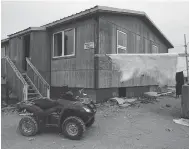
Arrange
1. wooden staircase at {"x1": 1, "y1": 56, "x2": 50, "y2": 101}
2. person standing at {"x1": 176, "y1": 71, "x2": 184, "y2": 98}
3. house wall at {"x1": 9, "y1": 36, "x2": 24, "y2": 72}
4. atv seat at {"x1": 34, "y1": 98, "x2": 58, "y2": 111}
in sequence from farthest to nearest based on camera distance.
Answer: house wall at {"x1": 9, "y1": 36, "x2": 24, "y2": 72}, wooden staircase at {"x1": 1, "y1": 56, "x2": 50, "y2": 101}, person standing at {"x1": 176, "y1": 71, "x2": 184, "y2": 98}, atv seat at {"x1": 34, "y1": 98, "x2": 58, "y2": 111}

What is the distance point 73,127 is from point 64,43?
19.3 ft

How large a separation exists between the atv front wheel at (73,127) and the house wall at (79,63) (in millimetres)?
3819

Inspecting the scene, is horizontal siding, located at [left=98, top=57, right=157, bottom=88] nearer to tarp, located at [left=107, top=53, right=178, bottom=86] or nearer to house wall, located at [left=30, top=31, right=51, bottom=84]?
tarp, located at [left=107, top=53, right=178, bottom=86]

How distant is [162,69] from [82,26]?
5.33 metres

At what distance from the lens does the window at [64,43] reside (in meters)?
9.37

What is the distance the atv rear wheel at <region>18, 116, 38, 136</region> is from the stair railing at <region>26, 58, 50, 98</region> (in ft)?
12.6

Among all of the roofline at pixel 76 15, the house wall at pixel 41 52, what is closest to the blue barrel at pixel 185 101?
the roofline at pixel 76 15

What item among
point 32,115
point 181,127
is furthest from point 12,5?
point 181,127

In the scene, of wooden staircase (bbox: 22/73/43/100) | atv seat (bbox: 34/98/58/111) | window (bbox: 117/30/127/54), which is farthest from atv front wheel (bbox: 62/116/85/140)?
window (bbox: 117/30/127/54)

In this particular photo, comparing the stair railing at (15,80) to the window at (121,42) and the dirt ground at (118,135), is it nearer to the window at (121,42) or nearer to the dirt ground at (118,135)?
the dirt ground at (118,135)

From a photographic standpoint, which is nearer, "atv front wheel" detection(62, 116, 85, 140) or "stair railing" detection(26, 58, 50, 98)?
Answer: "atv front wheel" detection(62, 116, 85, 140)

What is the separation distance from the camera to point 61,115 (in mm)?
4812

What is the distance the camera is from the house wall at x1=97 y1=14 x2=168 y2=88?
8516 millimetres

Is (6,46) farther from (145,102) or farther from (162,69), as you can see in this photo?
(162,69)
